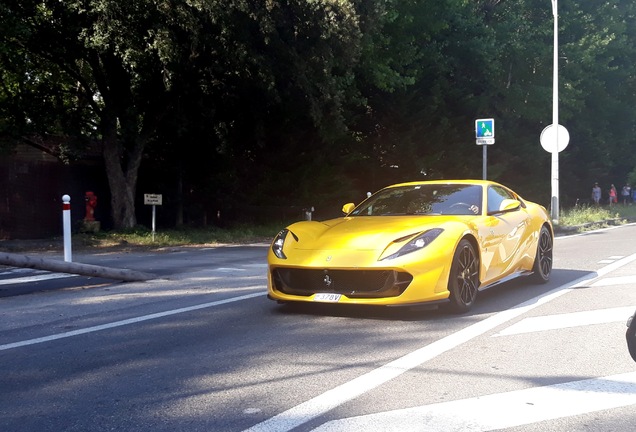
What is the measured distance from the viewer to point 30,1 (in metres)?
16.5

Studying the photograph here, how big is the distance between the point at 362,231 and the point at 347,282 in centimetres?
69

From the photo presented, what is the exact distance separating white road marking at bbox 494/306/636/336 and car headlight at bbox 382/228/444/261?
105 cm

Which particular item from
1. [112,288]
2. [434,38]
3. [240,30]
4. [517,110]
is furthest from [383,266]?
[517,110]

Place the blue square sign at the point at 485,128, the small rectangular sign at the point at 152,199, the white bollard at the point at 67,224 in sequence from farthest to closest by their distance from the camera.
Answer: the blue square sign at the point at 485,128 < the small rectangular sign at the point at 152,199 < the white bollard at the point at 67,224

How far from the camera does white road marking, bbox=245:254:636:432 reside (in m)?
3.97

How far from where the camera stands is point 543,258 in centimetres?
956

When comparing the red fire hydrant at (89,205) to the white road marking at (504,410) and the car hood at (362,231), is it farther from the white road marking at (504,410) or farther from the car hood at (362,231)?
the white road marking at (504,410)

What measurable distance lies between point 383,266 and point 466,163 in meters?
27.4

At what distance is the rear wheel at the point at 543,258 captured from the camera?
30.7 feet

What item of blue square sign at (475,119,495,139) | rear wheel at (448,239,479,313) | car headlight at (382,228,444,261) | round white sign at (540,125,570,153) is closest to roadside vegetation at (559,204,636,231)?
round white sign at (540,125,570,153)

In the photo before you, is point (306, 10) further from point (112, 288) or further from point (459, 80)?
point (459, 80)

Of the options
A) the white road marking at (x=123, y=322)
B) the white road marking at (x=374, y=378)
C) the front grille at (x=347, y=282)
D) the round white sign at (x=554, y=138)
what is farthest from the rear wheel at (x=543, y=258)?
the round white sign at (x=554, y=138)

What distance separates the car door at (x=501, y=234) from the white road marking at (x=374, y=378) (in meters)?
0.52

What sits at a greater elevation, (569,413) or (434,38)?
(434,38)
